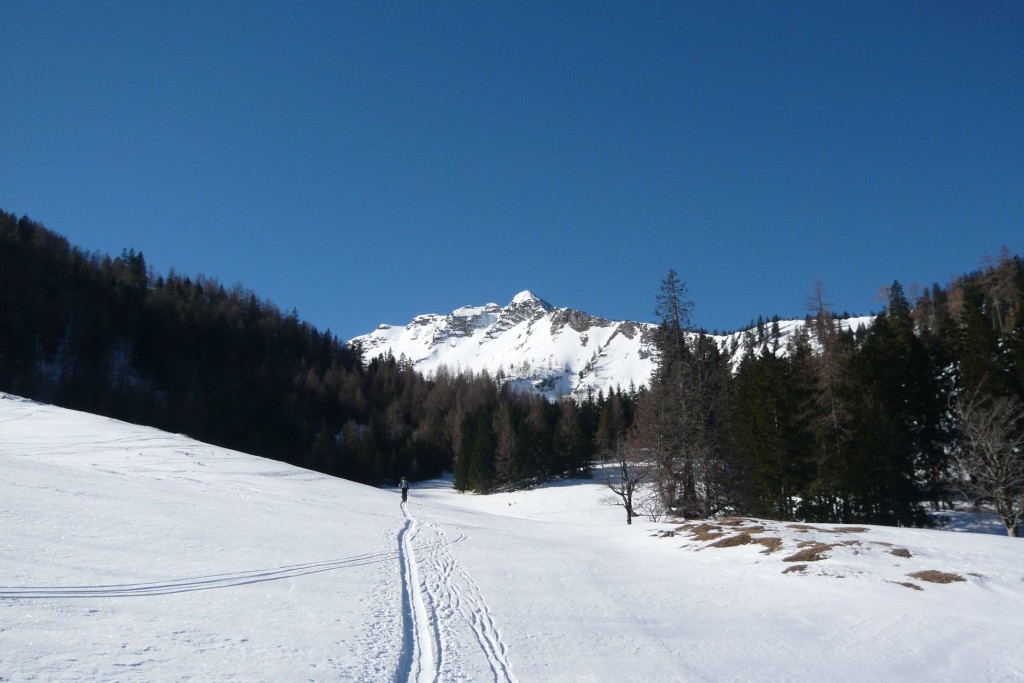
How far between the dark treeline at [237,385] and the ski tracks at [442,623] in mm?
64098

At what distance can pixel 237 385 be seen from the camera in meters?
115

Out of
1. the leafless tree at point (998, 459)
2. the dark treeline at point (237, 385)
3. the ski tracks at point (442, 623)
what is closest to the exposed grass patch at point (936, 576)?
the ski tracks at point (442, 623)

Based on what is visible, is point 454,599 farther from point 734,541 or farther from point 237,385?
point 237,385

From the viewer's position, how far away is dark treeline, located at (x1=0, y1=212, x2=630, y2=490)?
287 feet

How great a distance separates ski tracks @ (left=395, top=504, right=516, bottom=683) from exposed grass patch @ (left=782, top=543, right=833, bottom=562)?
10150 millimetres

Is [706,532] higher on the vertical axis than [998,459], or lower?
lower

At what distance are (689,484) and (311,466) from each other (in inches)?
2768

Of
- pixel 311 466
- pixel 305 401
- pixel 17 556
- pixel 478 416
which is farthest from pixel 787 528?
pixel 305 401

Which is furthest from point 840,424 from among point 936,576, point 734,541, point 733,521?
point 936,576

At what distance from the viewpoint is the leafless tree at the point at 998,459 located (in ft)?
81.6

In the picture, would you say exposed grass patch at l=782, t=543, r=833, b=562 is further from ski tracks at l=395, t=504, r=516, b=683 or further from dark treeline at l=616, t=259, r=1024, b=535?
dark treeline at l=616, t=259, r=1024, b=535

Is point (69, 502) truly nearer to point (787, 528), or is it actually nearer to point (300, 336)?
point (787, 528)

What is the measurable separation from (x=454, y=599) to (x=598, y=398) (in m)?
105

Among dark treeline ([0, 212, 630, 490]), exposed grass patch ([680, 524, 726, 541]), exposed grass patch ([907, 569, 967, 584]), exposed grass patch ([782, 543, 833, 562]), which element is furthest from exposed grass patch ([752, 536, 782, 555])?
dark treeline ([0, 212, 630, 490])
